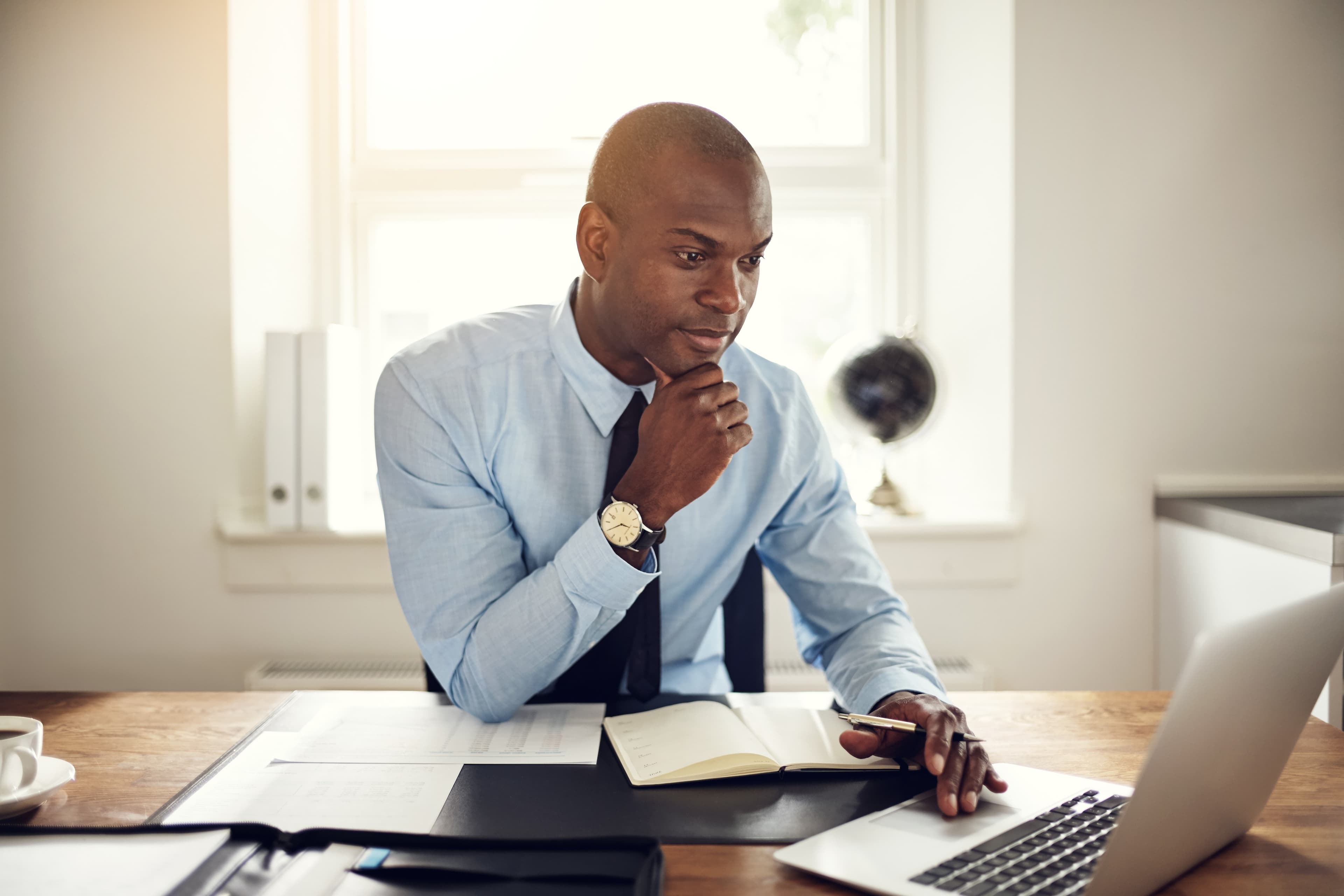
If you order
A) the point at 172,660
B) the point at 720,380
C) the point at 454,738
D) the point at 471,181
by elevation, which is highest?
the point at 471,181

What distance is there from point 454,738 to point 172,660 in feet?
4.83

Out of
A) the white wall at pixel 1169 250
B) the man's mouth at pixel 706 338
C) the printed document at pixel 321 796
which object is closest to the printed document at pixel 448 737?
the printed document at pixel 321 796

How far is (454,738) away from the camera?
1009 millimetres

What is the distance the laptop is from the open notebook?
12cm

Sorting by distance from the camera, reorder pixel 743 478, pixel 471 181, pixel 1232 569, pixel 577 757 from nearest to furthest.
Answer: pixel 577 757
pixel 743 478
pixel 1232 569
pixel 471 181

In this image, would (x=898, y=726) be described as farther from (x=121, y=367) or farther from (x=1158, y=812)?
(x=121, y=367)

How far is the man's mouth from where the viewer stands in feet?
3.81

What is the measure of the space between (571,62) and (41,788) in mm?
2113

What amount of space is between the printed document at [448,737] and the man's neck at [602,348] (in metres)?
0.45

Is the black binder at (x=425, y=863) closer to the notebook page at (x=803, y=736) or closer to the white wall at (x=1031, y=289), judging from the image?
the notebook page at (x=803, y=736)

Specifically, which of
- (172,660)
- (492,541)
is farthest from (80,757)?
(172,660)

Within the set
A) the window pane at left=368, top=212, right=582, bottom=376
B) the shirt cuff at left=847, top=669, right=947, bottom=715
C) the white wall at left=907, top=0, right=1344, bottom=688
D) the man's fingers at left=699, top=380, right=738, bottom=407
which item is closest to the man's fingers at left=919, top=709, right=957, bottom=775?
the shirt cuff at left=847, top=669, right=947, bottom=715

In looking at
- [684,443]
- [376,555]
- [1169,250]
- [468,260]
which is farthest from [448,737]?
[1169,250]

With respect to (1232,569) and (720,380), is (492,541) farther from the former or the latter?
(1232,569)
